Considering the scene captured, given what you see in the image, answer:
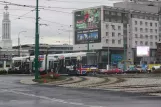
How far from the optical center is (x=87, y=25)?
13825cm

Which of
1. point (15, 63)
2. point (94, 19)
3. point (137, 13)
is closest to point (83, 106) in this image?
point (15, 63)

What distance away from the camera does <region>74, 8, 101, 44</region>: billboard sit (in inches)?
5300

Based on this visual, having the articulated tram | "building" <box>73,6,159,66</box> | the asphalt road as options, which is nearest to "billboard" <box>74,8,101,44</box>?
"building" <box>73,6,159,66</box>

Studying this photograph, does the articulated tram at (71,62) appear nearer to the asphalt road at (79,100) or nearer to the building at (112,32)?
the asphalt road at (79,100)

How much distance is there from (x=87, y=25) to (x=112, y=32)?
32.4 feet

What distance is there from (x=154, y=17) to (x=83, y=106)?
14558 cm

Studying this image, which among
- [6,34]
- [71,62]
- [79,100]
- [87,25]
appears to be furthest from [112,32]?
[79,100]

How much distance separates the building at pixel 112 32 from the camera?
134 metres

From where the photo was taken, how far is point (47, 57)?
194ft

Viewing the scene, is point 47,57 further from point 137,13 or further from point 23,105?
point 137,13

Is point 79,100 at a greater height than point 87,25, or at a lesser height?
lesser

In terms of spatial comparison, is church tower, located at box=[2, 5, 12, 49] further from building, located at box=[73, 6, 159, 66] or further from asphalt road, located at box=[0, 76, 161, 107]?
asphalt road, located at box=[0, 76, 161, 107]

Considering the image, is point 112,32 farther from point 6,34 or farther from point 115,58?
point 6,34

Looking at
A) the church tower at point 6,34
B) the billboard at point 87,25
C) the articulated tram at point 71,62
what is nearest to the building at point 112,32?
the billboard at point 87,25
